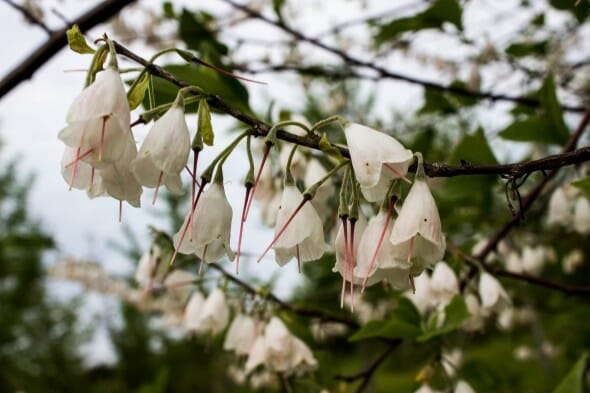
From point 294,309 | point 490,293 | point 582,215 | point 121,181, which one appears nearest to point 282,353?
point 294,309

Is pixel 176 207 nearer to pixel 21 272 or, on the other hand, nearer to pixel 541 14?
pixel 21 272

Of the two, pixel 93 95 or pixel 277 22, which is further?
pixel 277 22

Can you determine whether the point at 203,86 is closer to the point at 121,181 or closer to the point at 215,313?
the point at 121,181

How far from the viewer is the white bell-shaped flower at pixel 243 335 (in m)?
1.65

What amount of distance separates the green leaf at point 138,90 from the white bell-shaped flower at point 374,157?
0.27m

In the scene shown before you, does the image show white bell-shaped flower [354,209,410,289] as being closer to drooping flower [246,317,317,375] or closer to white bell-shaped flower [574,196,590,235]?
drooping flower [246,317,317,375]

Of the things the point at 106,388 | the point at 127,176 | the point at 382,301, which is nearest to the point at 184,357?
the point at 106,388

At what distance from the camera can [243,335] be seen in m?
1.66

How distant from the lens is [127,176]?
707 millimetres

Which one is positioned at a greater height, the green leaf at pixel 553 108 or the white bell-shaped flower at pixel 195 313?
the white bell-shaped flower at pixel 195 313

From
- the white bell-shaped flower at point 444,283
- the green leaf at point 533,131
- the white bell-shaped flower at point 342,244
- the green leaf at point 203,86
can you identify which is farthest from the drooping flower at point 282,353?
the green leaf at point 533,131

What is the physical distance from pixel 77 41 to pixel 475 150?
1.00 m

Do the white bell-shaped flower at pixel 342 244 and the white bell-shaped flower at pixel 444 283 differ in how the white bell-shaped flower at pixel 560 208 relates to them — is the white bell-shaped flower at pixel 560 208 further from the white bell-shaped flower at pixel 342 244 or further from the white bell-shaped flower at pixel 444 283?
the white bell-shaped flower at pixel 342 244

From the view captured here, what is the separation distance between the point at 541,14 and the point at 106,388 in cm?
1293
